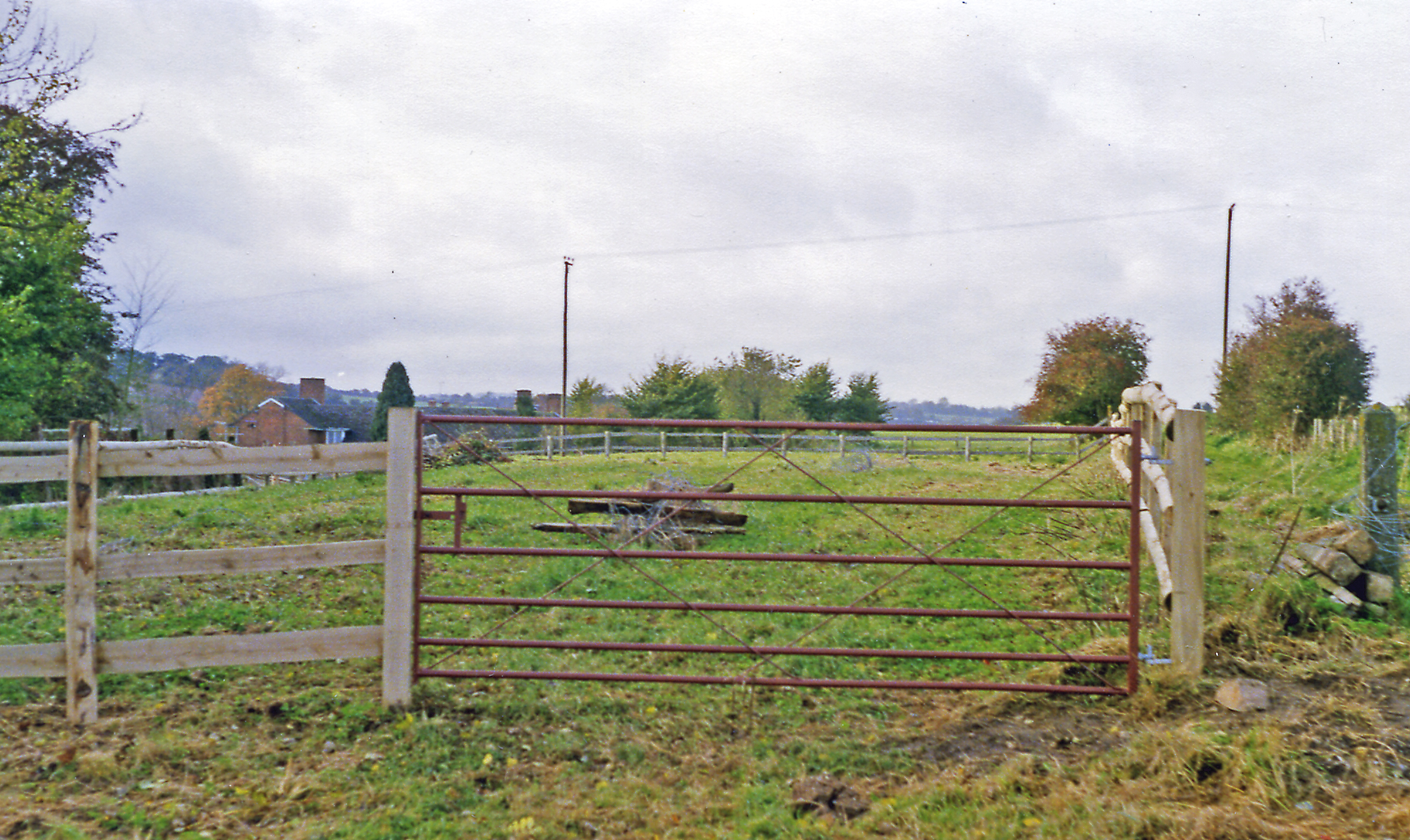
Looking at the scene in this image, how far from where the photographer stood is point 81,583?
13.6ft

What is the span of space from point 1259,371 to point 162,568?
896 inches

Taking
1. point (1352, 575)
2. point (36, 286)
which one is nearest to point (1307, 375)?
point (1352, 575)

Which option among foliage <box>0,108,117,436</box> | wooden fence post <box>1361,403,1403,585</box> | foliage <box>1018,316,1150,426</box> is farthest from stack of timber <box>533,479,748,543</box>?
foliage <box>1018,316,1150,426</box>

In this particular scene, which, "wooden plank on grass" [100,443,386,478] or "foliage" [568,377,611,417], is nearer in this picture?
"wooden plank on grass" [100,443,386,478]

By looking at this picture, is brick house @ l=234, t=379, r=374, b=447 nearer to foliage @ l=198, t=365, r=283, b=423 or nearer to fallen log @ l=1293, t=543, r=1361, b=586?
foliage @ l=198, t=365, r=283, b=423

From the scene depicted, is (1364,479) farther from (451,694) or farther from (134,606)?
(134,606)

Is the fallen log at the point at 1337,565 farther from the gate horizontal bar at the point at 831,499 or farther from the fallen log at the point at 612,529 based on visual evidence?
the fallen log at the point at 612,529

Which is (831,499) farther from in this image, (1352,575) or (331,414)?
(331,414)

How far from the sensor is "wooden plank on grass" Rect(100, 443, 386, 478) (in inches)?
169

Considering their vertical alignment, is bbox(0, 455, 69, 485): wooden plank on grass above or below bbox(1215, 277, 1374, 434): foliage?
below

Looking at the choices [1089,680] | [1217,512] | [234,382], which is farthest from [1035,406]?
[234,382]

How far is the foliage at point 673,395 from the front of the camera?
37.5 metres

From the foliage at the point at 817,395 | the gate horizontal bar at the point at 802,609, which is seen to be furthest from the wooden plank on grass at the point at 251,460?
the foliage at the point at 817,395

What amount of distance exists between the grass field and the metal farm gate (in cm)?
6
